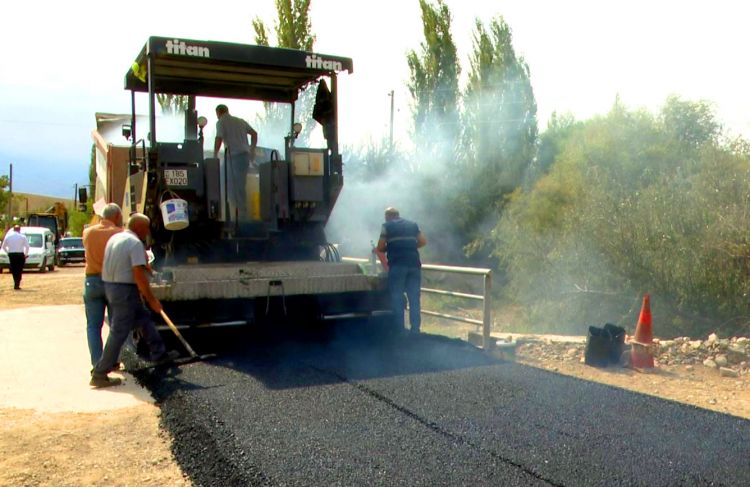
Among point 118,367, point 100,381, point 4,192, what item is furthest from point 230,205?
point 4,192

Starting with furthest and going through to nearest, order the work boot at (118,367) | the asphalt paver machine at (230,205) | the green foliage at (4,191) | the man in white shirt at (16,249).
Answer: the green foliage at (4,191)
the man in white shirt at (16,249)
the asphalt paver machine at (230,205)
the work boot at (118,367)

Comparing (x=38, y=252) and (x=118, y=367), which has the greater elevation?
(x=38, y=252)

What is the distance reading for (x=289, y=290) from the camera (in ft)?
21.3

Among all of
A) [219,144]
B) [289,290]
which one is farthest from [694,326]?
[219,144]

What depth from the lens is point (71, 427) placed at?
14.8 feet

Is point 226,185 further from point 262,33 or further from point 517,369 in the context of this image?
point 262,33

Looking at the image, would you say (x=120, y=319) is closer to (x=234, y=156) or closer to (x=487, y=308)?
→ (x=234, y=156)

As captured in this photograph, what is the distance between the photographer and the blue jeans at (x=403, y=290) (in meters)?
7.04

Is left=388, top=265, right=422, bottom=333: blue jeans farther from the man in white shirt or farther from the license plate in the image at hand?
the man in white shirt

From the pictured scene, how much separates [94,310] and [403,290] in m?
2.89

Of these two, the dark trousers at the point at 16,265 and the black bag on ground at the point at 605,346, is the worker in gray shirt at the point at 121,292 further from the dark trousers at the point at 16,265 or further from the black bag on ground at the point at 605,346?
the dark trousers at the point at 16,265

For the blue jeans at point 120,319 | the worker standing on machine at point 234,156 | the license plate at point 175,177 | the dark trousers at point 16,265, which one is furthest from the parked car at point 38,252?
the blue jeans at point 120,319

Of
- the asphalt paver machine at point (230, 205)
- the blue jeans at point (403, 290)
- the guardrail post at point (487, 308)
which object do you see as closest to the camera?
the asphalt paver machine at point (230, 205)

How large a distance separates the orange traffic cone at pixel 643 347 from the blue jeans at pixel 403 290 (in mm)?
2077
